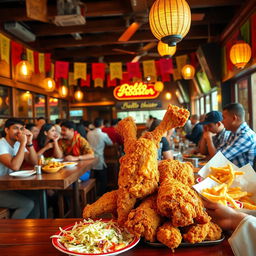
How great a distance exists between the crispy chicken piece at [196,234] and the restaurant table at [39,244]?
6 cm

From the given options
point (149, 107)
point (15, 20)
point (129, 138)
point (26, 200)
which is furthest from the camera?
point (149, 107)

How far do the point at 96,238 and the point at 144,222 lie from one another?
199 mm

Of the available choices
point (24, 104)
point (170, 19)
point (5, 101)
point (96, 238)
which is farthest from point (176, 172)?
point (24, 104)

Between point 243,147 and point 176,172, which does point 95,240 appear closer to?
point 176,172

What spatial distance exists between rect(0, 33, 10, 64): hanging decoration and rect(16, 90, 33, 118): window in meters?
1.11

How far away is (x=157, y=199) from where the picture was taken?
0.89 meters

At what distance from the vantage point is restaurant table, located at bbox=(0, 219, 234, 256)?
91 centimetres

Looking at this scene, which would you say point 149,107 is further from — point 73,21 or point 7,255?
point 7,255

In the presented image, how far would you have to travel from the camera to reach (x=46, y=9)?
4570 mm

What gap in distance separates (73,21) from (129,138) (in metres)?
4.06

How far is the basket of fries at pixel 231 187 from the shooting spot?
1.21 metres

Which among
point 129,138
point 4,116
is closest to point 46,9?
point 4,116

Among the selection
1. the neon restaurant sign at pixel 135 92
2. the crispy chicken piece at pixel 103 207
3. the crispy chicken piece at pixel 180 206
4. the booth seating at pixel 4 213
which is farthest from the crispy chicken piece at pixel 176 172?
the neon restaurant sign at pixel 135 92

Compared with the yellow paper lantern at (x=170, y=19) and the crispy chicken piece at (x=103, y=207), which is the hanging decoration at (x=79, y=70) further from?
the crispy chicken piece at (x=103, y=207)
